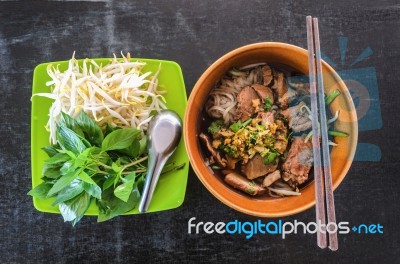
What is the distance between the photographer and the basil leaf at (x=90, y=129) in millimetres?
1397

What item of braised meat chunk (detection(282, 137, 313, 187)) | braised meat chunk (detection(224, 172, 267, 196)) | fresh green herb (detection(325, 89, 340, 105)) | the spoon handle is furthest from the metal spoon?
fresh green herb (detection(325, 89, 340, 105))

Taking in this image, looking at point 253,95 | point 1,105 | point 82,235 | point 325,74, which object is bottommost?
point 82,235

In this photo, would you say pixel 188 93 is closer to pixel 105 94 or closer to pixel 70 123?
pixel 105 94

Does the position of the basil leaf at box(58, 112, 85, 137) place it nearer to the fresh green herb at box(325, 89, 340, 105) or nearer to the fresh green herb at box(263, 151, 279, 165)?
the fresh green herb at box(263, 151, 279, 165)

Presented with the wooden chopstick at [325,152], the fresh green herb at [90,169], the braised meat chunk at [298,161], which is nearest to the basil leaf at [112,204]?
the fresh green herb at [90,169]

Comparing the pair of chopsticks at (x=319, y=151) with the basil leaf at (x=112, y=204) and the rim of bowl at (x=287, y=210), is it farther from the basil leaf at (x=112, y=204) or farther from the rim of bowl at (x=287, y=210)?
the basil leaf at (x=112, y=204)

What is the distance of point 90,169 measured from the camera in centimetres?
137

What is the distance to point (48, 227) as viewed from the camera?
161 centimetres

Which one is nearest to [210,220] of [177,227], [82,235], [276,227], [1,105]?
[177,227]

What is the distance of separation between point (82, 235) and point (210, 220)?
18.1 inches

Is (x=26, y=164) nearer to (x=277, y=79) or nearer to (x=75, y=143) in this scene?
(x=75, y=143)

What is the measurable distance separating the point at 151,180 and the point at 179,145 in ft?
0.52

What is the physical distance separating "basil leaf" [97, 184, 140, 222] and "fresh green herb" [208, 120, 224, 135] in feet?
1.01

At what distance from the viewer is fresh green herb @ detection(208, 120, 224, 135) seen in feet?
4.58
